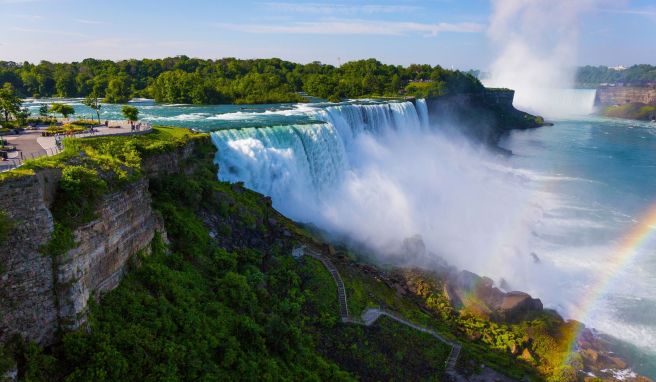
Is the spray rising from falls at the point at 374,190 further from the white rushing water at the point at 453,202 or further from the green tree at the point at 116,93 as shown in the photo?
the green tree at the point at 116,93

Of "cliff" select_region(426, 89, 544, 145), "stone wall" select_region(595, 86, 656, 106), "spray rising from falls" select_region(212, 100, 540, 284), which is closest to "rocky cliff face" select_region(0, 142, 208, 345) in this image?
"spray rising from falls" select_region(212, 100, 540, 284)

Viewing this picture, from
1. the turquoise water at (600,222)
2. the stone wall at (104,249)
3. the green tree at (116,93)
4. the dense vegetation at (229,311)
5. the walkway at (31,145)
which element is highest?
the green tree at (116,93)

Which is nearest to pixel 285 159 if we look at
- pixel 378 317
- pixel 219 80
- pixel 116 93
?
pixel 378 317

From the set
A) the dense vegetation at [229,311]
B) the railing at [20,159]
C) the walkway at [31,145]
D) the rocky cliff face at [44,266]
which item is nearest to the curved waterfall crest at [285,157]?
the dense vegetation at [229,311]

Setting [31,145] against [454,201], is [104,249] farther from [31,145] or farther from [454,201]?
[454,201]

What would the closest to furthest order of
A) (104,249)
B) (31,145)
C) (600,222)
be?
(104,249) → (31,145) → (600,222)

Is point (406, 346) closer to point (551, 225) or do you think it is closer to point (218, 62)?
point (551, 225)

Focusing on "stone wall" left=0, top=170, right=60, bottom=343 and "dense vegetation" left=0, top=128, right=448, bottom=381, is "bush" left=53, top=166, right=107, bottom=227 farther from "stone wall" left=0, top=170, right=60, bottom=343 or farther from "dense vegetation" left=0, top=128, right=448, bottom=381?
"stone wall" left=0, top=170, right=60, bottom=343
